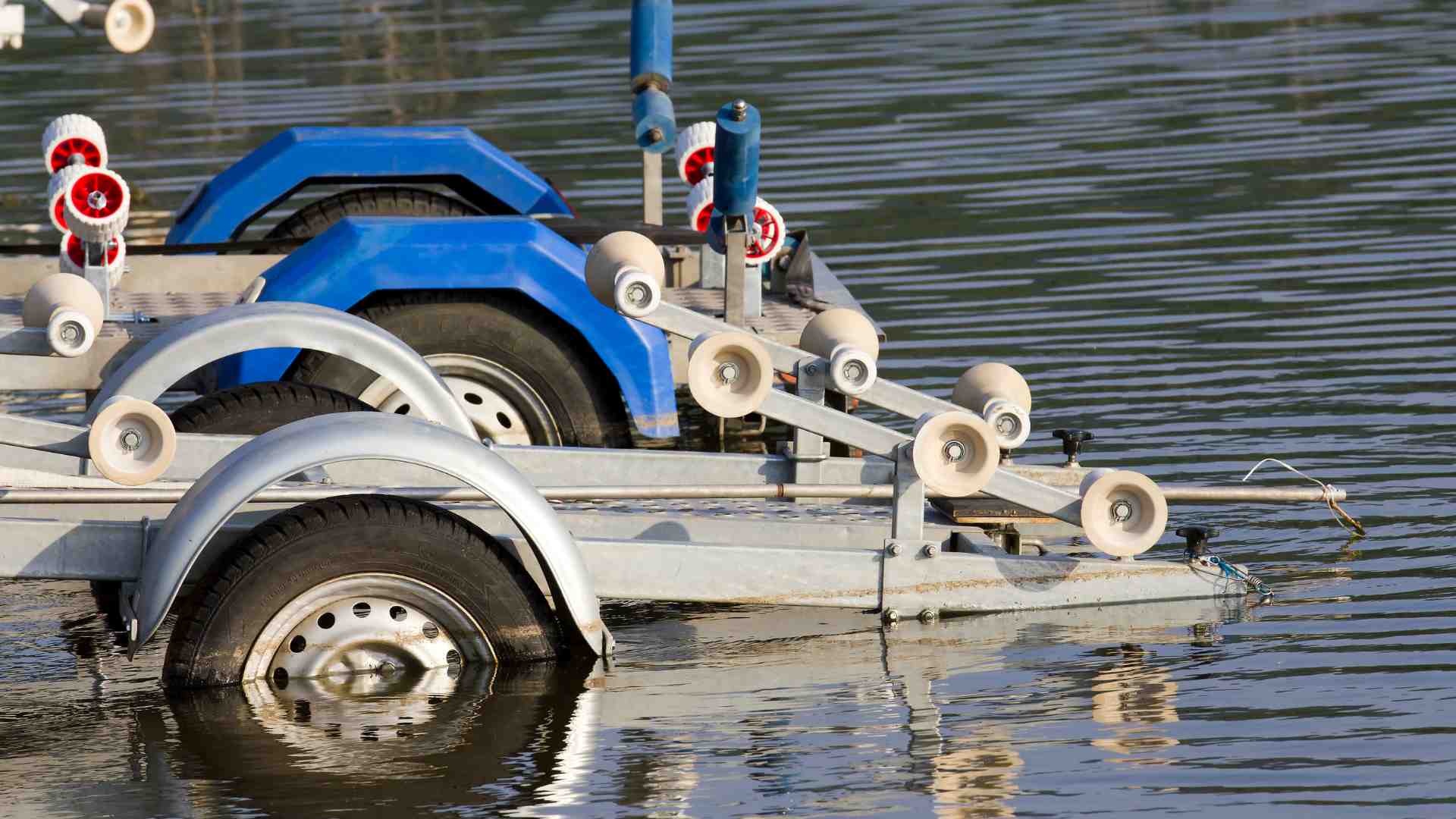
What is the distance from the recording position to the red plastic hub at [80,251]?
9.25 metres

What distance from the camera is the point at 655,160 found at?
10.6 metres

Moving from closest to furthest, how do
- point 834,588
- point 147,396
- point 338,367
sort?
point 834,588, point 147,396, point 338,367

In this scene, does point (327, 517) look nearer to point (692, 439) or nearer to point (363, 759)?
point (363, 759)

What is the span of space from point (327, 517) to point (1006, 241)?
829cm

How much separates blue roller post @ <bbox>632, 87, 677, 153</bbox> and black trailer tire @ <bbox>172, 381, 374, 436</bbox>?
2.89 metres

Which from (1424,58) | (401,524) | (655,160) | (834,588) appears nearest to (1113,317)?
(655,160)

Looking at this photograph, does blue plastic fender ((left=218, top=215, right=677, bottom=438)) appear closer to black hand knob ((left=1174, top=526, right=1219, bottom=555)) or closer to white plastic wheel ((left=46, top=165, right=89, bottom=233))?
white plastic wheel ((left=46, top=165, right=89, bottom=233))

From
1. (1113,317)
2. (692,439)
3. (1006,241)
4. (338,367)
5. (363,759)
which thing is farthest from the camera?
(1006,241)

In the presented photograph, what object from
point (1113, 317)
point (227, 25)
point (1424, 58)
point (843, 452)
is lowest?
point (843, 452)

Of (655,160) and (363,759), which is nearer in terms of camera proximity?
(363,759)

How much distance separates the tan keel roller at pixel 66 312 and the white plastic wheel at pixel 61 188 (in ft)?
4.04

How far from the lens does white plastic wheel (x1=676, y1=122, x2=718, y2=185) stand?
10.3 m

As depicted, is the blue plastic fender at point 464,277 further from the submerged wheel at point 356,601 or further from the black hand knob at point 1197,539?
the submerged wheel at point 356,601

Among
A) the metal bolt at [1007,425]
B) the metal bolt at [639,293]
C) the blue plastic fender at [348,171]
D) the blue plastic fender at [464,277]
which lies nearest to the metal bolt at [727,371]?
the metal bolt at [639,293]
